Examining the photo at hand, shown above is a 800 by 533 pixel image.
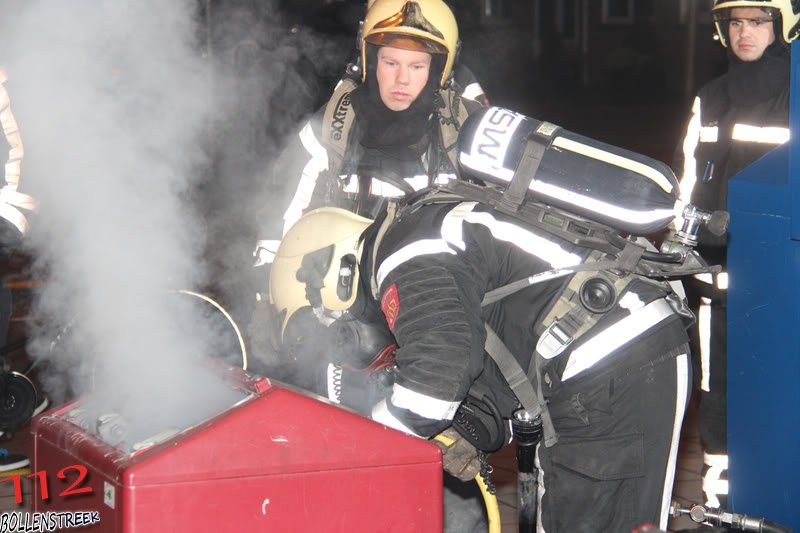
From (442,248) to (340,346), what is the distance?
29.4 inches

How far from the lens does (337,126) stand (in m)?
4.04

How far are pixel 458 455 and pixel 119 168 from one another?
1502 mm

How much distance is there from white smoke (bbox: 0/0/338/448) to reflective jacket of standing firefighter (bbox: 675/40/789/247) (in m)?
2.05

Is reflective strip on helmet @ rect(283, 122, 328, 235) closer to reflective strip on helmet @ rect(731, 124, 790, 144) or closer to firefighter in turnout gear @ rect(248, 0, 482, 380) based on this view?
firefighter in turnout gear @ rect(248, 0, 482, 380)

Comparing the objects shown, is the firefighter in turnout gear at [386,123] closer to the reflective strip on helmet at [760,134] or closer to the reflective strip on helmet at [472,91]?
the reflective strip on helmet at [472,91]

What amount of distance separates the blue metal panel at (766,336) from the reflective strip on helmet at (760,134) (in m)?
0.77

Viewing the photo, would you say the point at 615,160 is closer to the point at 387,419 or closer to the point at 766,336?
the point at 387,419

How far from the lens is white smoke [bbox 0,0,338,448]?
3.15m

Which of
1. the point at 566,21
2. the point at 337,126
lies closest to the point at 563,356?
the point at 337,126

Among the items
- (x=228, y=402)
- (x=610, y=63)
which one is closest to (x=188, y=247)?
(x=228, y=402)

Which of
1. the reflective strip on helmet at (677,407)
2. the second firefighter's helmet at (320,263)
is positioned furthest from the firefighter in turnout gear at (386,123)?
the reflective strip on helmet at (677,407)

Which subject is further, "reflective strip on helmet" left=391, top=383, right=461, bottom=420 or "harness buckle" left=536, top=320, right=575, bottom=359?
"harness buckle" left=536, top=320, right=575, bottom=359

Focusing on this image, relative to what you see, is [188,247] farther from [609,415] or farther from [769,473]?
[769,473]

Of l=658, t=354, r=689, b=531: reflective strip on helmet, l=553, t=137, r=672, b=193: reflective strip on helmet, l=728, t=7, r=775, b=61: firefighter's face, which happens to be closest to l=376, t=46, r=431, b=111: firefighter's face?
l=553, t=137, r=672, b=193: reflective strip on helmet
